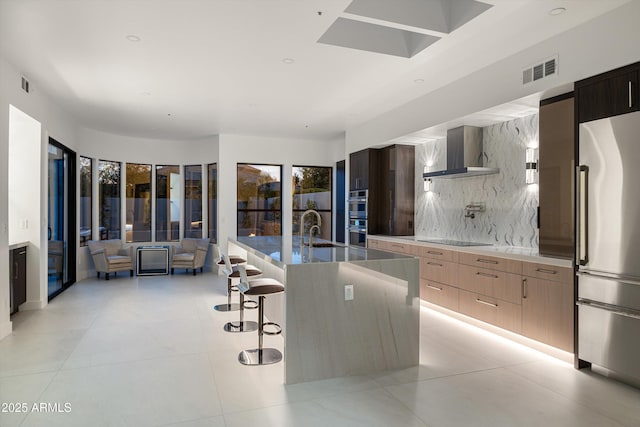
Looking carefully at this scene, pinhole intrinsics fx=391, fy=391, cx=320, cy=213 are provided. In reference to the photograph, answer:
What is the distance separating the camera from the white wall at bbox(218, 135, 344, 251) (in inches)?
322

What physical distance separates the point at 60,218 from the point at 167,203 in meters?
2.67

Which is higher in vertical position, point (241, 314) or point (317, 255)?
point (317, 255)

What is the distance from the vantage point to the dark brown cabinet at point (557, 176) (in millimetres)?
3504

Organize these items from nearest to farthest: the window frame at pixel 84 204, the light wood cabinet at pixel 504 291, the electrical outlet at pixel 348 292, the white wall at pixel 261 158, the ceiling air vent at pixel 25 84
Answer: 1. the electrical outlet at pixel 348 292
2. the light wood cabinet at pixel 504 291
3. the ceiling air vent at pixel 25 84
4. the window frame at pixel 84 204
5. the white wall at pixel 261 158

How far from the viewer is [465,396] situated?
274 cm

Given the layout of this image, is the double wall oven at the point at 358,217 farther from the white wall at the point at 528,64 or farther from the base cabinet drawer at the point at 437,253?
the base cabinet drawer at the point at 437,253

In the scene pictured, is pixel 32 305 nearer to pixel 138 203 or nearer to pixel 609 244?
pixel 138 203

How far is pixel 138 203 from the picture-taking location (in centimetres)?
869

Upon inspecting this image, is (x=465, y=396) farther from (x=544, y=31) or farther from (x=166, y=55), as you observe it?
(x=166, y=55)

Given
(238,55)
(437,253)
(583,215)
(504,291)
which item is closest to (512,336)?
(504,291)

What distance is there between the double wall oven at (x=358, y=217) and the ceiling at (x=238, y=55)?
141 centimetres

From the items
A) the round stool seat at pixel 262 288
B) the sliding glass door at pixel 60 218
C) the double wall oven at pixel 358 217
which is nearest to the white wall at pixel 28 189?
the sliding glass door at pixel 60 218

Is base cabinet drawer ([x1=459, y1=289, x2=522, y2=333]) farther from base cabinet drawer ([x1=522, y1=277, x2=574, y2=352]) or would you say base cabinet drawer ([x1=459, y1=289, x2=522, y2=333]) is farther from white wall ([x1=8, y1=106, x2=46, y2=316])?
white wall ([x1=8, y1=106, x2=46, y2=316])

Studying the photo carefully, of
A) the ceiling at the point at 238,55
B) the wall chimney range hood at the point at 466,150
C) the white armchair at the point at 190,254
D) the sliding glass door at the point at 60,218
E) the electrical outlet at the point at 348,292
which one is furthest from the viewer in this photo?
the white armchair at the point at 190,254
